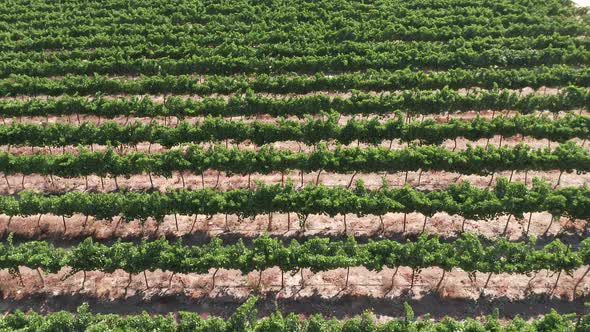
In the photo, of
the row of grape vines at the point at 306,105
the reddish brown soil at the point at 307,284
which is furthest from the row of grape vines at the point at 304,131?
the reddish brown soil at the point at 307,284

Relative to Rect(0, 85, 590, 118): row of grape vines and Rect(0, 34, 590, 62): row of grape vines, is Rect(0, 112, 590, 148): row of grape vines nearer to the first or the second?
Rect(0, 85, 590, 118): row of grape vines

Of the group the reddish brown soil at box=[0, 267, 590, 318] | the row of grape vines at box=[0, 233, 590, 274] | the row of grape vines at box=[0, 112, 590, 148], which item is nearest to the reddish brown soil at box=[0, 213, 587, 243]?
the reddish brown soil at box=[0, 267, 590, 318]

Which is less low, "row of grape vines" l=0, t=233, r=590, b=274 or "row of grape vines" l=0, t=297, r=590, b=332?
"row of grape vines" l=0, t=233, r=590, b=274

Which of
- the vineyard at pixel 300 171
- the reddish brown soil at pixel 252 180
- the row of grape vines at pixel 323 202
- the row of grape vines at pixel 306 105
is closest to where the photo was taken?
the vineyard at pixel 300 171

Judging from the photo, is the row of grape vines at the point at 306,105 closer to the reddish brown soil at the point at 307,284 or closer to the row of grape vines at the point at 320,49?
the row of grape vines at the point at 320,49

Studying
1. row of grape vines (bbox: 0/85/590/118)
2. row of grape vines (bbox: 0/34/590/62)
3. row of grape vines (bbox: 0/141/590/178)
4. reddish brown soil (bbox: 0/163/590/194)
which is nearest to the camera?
row of grape vines (bbox: 0/141/590/178)

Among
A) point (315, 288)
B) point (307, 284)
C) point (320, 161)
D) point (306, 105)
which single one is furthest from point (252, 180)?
point (315, 288)

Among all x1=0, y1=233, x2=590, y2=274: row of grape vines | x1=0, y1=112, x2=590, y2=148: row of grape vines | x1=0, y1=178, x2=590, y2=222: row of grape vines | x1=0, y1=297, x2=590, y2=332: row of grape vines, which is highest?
x1=0, y1=112, x2=590, y2=148: row of grape vines

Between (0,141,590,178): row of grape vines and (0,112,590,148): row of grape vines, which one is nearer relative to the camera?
(0,141,590,178): row of grape vines

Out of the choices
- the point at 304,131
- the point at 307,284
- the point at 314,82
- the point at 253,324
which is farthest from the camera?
the point at 314,82

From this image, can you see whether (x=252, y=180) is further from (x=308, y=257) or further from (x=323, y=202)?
(x=308, y=257)
